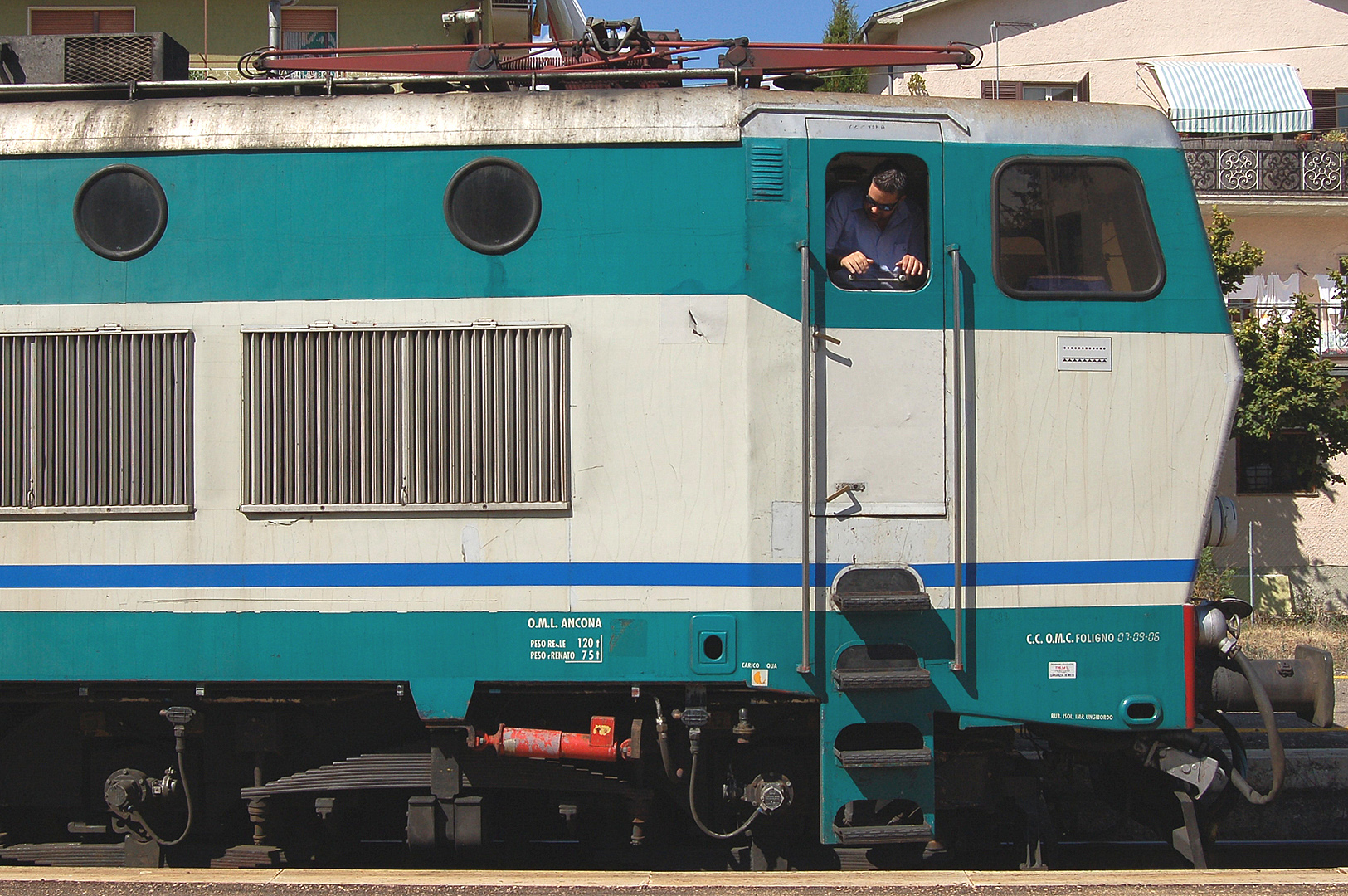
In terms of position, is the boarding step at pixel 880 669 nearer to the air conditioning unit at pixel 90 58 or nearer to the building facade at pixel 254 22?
the air conditioning unit at pixel 90 58

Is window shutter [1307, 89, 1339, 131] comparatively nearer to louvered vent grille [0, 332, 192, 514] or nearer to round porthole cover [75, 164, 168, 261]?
round porthole cover [75, 164, 168, 261]

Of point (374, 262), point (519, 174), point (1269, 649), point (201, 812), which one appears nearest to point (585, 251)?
point (519, 174)

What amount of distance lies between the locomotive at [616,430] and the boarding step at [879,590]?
0.02m

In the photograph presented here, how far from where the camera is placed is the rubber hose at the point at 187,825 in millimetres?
5000

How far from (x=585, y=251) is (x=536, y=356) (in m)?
0.53

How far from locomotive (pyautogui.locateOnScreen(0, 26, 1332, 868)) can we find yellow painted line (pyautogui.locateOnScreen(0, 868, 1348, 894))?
0.82ft

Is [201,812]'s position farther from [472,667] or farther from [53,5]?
[53,5]

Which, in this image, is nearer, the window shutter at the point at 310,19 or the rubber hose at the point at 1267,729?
the rubber hose at the point at 1267,729

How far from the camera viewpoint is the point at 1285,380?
14945mm

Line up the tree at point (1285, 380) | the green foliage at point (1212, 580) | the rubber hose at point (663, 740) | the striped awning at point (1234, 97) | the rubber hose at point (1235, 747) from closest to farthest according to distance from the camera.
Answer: the rubber hose at point (663, 740)
the rubber hose at point (1235, 747)
the tree at point (1285, 380)
the green foliage at point (1212, 580)
the striped awning at point (1234, 97)

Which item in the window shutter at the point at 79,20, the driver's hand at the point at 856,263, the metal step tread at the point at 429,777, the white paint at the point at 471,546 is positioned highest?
the window shutter at the point at 79,20

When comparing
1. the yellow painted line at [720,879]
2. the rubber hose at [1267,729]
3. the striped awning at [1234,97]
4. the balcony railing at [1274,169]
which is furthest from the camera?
the balcony railing at [1274,169]

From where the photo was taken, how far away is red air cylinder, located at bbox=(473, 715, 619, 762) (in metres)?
4.85

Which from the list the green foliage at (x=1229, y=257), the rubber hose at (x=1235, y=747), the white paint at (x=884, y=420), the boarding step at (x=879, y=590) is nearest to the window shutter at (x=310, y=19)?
the green foliage at (x=1229, y=257)
